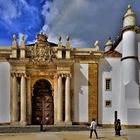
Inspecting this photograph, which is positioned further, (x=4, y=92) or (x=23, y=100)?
(x=4, y=92)

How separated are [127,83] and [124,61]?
262 cm

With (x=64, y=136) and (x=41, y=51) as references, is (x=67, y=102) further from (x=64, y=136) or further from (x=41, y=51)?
(x=64, y=136)

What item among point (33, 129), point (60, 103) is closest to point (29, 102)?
point (60, 103)

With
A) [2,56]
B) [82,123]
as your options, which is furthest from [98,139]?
[2,56]

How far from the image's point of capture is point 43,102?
146ft

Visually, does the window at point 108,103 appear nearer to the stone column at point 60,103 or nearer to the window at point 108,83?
the window at point 108,83

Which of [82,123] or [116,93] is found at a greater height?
[116,93]

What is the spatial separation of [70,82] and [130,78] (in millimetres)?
6799

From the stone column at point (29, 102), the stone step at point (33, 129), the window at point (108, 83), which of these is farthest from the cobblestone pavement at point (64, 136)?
the window at point (108, 83)

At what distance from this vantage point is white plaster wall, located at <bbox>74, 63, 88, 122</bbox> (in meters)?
43.0

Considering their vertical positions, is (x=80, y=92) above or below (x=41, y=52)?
below

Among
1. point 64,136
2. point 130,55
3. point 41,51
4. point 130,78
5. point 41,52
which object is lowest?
point 64,136

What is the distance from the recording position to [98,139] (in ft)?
91.9

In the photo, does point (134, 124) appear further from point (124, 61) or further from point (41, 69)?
point (41, 69)
